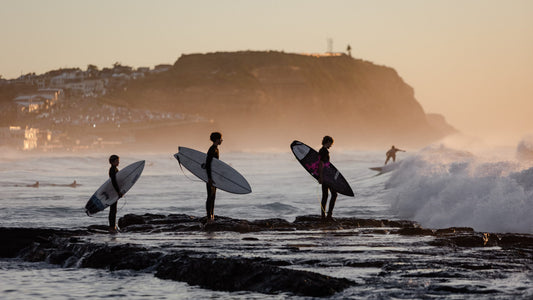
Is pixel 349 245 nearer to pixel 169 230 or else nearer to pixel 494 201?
pixel 169 230

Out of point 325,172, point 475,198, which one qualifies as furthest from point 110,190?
point 475,198

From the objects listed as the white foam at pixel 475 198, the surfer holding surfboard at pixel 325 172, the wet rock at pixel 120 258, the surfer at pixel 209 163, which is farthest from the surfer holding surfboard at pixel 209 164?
the white foam at pixel 475 198

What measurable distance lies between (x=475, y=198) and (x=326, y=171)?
13.1 feet

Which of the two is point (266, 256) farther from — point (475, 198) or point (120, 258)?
point (475, 198)

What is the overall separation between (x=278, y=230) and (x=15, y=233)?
4.97 m

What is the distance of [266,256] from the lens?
12.2m

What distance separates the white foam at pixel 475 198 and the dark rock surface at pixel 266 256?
1.33 meters

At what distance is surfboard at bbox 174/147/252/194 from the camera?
17.3 meters

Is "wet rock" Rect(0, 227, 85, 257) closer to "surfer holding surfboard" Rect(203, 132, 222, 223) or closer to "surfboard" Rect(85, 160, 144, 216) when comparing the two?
"surfboard" Rect(85, 160, 144, 216)

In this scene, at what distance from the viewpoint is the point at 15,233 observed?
1588 cm

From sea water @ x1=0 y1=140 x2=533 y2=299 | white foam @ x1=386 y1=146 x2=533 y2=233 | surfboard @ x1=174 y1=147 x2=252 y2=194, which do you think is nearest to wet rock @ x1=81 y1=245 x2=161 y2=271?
sea water @ x1=0 y1=140 x2=533 y2=299

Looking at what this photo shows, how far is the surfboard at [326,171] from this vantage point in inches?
702

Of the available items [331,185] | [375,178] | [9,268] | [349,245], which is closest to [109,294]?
[9,268]

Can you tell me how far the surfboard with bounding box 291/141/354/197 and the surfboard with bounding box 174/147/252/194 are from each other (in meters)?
1.45
